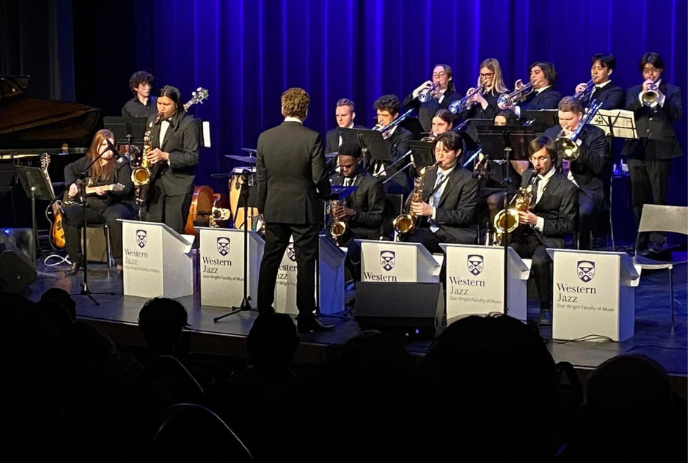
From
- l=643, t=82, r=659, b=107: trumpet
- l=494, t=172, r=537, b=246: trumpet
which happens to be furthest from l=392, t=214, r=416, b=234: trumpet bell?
l=643, t=82, r=659, b=107: trumpet

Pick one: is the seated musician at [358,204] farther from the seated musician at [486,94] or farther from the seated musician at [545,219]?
the seated musician at [486,94]

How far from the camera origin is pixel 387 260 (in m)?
6.66

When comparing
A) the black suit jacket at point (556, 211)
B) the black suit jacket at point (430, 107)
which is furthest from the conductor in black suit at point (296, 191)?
the black suit jacket at point (430, 107)

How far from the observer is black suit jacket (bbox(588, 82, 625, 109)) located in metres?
8.74

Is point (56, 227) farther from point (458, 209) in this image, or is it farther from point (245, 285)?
point (458, 209)

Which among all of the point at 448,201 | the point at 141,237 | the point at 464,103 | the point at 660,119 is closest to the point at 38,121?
the point at 141,237

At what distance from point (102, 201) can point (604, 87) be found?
449cm

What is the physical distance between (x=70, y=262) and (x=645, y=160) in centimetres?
522

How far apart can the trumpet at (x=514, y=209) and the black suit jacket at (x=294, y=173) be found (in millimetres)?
1247

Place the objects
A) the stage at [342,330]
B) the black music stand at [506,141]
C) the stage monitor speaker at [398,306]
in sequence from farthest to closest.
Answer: the black music stand at [506,141] < the stage monitor speaker at [398,306] < the stage at [342,330]

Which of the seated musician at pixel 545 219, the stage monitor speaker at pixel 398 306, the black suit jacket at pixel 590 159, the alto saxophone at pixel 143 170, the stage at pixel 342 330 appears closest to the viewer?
the stage at pixel 342 330

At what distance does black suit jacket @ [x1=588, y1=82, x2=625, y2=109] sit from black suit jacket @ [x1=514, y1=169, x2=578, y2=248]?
2.27 meters

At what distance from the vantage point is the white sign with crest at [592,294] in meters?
5.91

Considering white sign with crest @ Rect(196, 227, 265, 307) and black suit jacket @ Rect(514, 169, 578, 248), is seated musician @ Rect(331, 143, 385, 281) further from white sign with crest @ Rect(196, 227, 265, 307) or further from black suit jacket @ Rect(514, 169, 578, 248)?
black suit jacket @ Rect(514, 169, 578, 248)
